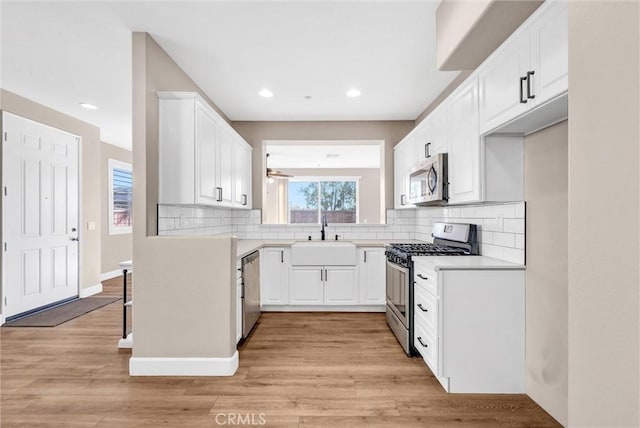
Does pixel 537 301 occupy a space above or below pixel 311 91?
below

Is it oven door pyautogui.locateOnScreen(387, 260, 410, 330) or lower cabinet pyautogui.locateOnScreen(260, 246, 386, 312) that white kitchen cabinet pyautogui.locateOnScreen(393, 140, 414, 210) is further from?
oven door pyautogui.locateOnScreen(387, 260, 410, 330)

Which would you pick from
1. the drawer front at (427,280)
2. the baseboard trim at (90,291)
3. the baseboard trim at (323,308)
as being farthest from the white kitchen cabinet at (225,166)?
the baseboard trim at (90,291)

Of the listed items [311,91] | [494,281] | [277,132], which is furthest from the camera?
[277,132]

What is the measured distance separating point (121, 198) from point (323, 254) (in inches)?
183

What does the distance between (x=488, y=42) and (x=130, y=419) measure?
3.07 meters

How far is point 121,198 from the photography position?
20.6 ft

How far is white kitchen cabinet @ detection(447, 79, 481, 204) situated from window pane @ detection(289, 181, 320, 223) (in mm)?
7046

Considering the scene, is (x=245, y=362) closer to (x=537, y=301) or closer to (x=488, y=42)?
(x=537, y=301)

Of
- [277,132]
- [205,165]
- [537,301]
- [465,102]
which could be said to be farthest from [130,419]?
[277,132]

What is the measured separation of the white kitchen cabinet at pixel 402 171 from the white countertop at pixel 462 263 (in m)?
1.40

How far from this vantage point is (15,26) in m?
2.37

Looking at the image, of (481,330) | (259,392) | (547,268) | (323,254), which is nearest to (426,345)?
(481,330)

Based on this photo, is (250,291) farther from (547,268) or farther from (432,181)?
(547,268)

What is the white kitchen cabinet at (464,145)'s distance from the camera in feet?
7.38
